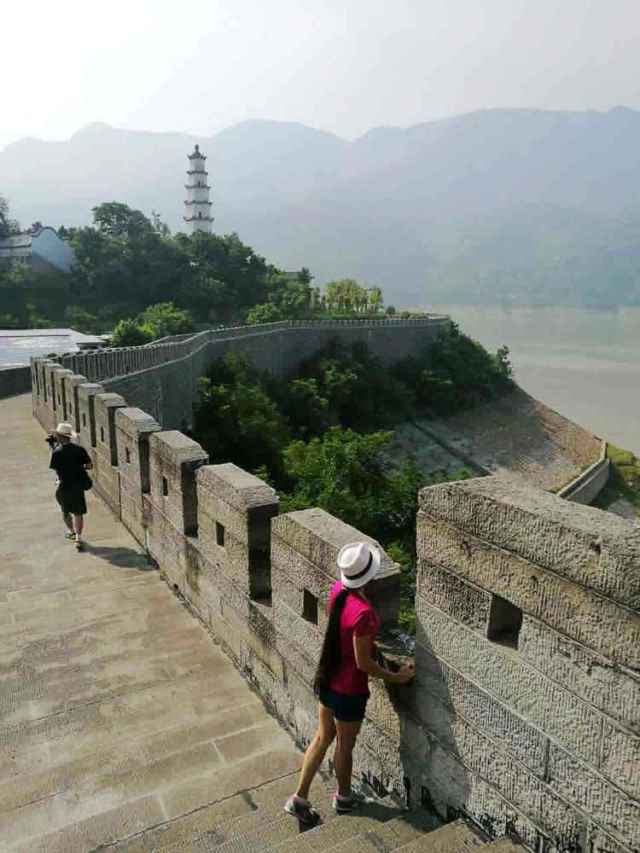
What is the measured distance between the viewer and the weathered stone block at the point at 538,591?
1.83 m

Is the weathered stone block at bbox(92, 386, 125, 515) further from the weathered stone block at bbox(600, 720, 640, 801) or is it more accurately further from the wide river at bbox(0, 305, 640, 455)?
the wide river at bbox(0, 305, 640, 455)

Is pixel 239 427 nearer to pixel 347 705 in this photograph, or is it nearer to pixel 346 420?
pixel 346 420

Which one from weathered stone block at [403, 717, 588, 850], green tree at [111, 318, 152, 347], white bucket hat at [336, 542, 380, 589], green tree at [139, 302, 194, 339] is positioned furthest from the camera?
green tree at [139, 302, 194, 339]

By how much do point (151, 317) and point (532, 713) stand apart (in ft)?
111

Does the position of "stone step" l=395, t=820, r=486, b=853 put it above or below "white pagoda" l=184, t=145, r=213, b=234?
below

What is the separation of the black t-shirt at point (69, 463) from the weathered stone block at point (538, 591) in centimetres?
392

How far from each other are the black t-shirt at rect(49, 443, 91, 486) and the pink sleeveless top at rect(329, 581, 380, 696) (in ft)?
12.0

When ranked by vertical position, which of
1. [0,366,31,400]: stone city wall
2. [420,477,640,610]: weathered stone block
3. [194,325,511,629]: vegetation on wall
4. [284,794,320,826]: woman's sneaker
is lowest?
[194,325,511,629]: vegetation on wall

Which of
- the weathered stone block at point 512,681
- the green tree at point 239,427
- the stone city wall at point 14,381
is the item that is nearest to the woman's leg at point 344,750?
the weathered stone block at point 512,681

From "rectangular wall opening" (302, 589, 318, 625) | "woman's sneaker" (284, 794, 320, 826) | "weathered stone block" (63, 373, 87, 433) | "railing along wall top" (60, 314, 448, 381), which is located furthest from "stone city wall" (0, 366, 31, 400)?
"woman's sneaker" (284, 794, 320, 826)

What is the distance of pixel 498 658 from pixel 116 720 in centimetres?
227

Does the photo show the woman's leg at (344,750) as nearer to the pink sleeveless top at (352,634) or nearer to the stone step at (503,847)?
the pink sleeveless top at (352,634)

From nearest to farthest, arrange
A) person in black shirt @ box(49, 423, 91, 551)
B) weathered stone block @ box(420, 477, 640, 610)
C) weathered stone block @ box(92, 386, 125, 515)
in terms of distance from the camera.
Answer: weathered stone block @ box(420, 477, 640, 610)
person in black shirt @ box(49, 423, 91, 551)
weathered stone block @ box(92, 386, 125, 515)

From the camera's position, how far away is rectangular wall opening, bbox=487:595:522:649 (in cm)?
225
